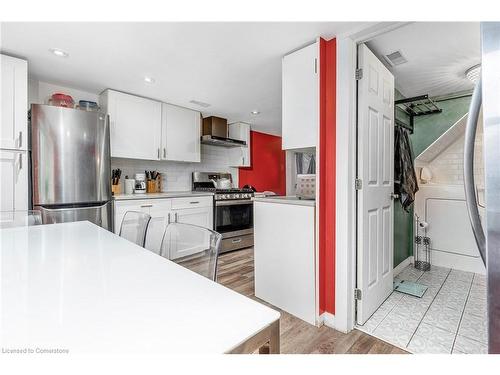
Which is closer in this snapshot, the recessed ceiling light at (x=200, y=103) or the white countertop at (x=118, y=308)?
the white countertop at (x=118, y=308)

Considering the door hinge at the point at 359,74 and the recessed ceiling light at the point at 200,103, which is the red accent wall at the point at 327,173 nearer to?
the door hinge at the point at 359,74

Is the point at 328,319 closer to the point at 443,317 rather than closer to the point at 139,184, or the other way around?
the point at 443,317

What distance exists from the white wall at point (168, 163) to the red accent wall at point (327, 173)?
2561mm

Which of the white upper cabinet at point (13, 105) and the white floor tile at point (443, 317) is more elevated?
the white upper cabinet at point (13, 105)

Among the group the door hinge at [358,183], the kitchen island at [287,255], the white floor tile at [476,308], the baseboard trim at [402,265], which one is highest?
the door hinge at [358,183]

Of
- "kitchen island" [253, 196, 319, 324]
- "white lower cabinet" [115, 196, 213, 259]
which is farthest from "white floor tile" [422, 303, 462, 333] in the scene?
"white lower cabinet" [115, 196, 213, 259]

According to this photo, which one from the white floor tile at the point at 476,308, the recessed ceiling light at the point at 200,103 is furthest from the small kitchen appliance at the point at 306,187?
the recessed ceiling light at the point at 200,103

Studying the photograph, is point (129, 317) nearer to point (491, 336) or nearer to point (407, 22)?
point (491, 336)

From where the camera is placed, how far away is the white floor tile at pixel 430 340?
1.51m

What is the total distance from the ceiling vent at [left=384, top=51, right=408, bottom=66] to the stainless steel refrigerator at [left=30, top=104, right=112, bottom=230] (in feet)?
8.87

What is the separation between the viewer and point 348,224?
168 centimetres

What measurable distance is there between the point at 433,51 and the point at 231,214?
2.80 m

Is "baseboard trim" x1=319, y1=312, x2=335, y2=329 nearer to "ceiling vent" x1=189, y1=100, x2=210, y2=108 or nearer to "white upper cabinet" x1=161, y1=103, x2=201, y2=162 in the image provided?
"white upper cabinet" x1=161, y1=103, x2=201, y2=162
